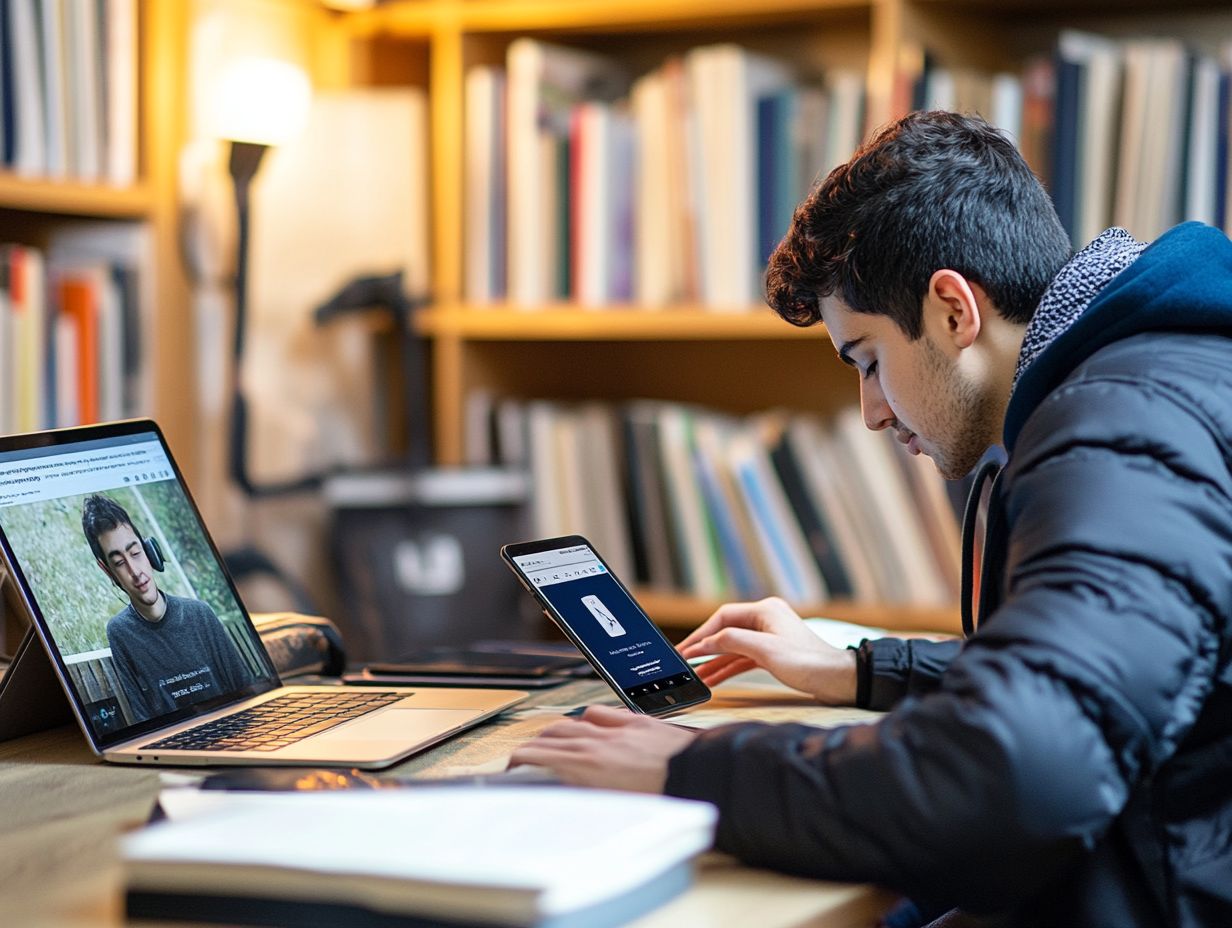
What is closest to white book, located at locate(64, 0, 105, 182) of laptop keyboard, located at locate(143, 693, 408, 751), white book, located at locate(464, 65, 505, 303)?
white book, located at locate(464, 65, 505, 303)

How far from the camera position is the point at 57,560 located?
1.12m

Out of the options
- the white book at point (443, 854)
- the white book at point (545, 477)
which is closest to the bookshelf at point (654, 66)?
the white book at point (545, 477)

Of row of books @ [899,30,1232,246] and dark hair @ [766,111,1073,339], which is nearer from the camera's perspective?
dark hair @ [766,111,1073,339]

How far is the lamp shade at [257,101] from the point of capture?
2262 mm

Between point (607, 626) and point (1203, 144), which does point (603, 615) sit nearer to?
point (607, 626)

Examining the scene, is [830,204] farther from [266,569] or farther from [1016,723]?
[266,569]

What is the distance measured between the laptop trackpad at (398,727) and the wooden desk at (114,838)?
14 millimetres

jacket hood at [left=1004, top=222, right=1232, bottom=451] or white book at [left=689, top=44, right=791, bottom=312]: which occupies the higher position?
white book at [left=689, top=44, right=791, bottom=312]

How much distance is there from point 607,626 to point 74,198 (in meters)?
1.14

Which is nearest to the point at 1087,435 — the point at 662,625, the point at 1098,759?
the point at 1098,759

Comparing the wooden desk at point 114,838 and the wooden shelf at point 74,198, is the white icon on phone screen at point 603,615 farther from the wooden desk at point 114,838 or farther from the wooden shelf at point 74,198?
the wooden shelf at point 74,198

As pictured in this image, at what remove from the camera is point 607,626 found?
4.18 feet

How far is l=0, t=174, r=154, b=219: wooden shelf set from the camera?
197 centimetres

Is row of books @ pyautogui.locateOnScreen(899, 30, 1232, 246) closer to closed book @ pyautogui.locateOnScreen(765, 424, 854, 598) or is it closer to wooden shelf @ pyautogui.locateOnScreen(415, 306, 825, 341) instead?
wooden shelf @ pyautogui.locateOnScreen(415, 306, 825, 341)
